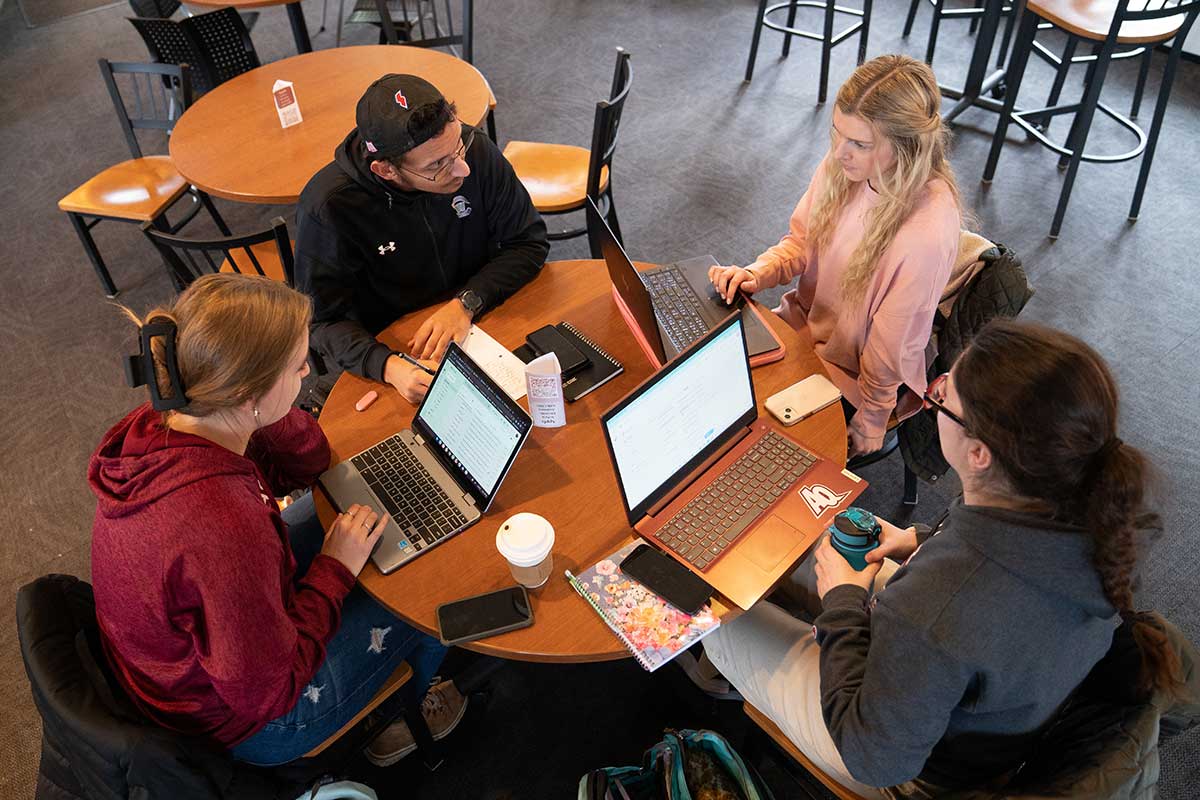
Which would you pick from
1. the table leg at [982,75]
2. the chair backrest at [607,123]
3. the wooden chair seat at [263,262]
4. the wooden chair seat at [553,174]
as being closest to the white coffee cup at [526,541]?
the chair backrest at [607,123]

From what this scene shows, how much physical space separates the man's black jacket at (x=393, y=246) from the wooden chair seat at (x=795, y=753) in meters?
1.13

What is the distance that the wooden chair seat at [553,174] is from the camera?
3.04 m

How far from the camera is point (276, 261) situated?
9.22 ft

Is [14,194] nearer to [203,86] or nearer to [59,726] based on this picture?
[203,86]

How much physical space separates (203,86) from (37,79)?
1960mm

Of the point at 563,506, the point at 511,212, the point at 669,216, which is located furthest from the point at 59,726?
the point at 669,216

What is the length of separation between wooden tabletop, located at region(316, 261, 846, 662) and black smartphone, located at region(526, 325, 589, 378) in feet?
0.20

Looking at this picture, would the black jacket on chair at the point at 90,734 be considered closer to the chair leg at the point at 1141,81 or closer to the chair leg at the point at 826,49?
the chair leg at the point at 826,49

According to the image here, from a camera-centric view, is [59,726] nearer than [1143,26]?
Yes

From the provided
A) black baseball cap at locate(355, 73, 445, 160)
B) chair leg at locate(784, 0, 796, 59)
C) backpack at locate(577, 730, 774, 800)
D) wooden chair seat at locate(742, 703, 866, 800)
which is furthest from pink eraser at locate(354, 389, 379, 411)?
chair leg at locate(784, 0, 796, 59)

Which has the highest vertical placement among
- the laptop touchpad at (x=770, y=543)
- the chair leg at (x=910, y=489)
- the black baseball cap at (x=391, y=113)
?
the black baseball cap at (x=391, y=113)

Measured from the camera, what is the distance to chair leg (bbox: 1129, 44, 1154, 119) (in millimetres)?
3654

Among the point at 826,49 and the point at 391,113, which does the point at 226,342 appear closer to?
the point at 391,113

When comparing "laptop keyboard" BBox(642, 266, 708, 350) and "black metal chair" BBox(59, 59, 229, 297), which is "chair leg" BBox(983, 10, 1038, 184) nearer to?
"laptop keyboard" BBox(642, 266, 708, 350)
